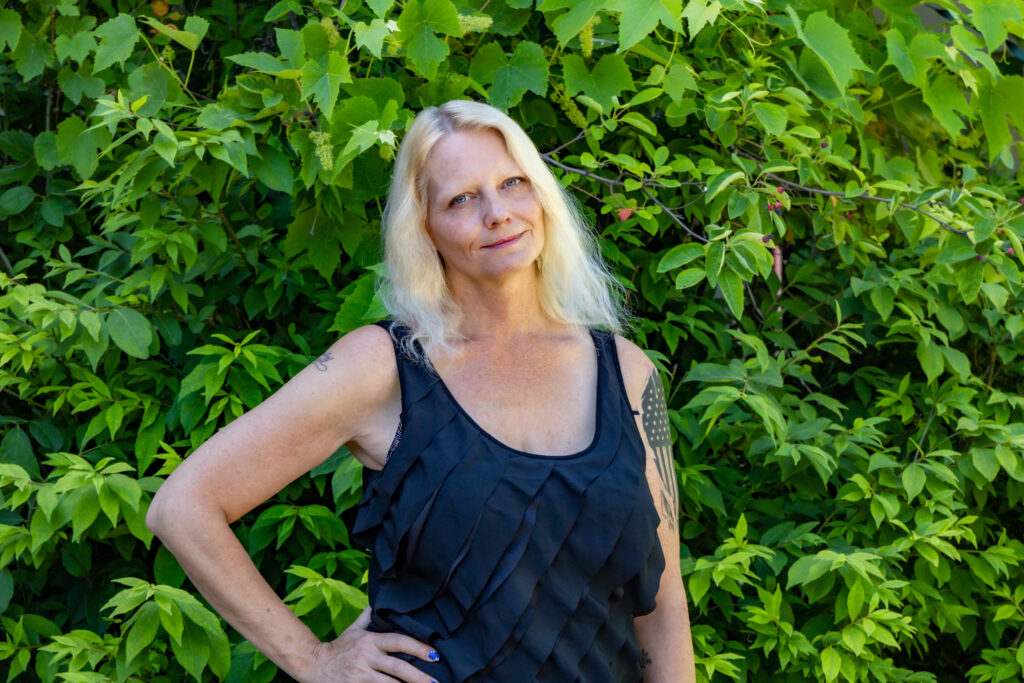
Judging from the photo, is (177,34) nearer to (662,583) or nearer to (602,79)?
(602,79)

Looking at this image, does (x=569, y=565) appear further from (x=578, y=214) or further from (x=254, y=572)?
(x=578, y=214)

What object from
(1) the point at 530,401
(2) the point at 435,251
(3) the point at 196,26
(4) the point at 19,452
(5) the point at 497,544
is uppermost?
(3) the point at 196,26

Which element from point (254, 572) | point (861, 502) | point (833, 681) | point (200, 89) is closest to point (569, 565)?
point (254, 572)

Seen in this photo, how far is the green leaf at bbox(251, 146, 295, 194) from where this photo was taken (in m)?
2.35

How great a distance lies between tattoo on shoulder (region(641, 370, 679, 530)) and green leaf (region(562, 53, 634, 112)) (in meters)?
0.74

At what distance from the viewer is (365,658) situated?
1893 millimetres

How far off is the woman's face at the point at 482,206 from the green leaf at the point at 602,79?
1.80 feet

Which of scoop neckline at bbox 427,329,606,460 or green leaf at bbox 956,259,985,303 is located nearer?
scoop neckline at bbox 427,329,606,460

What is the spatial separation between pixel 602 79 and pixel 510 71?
0.73 ft

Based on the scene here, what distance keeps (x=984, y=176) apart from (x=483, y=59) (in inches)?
65.5

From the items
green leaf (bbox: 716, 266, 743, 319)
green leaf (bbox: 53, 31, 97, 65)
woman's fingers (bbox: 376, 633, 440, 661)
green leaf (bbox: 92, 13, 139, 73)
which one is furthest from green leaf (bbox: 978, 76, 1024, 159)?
green leaf (bbox: 53, 31, 97, 65)

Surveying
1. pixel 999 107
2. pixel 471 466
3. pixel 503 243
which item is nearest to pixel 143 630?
pixel 471 466

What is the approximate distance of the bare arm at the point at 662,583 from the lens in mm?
2076

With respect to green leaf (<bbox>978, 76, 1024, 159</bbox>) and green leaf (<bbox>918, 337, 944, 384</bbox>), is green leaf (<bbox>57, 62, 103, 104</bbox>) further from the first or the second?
green leaf (<bbox>978, 76, 1024, 159</bbox>)
